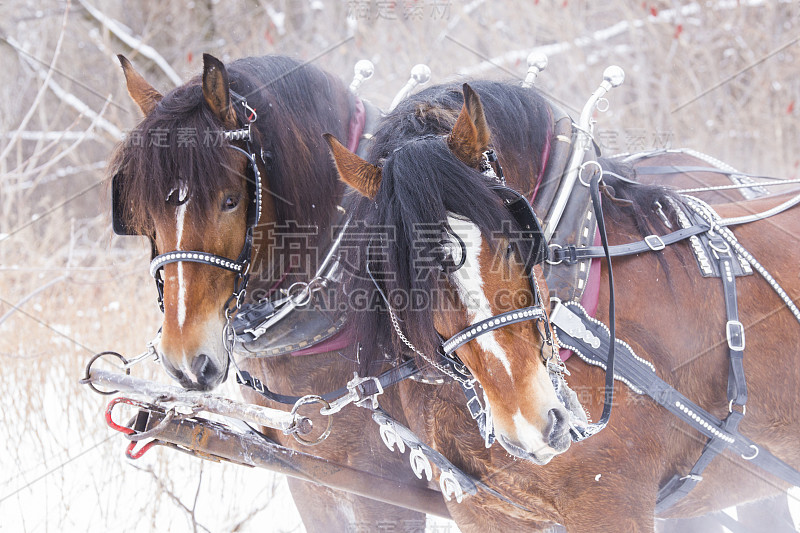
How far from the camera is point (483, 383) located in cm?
142

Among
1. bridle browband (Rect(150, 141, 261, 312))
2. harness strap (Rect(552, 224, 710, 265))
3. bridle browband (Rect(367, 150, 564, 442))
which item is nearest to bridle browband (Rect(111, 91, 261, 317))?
bridle browband (Rect(150, 141, 261, 312))

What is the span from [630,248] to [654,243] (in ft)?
0.24

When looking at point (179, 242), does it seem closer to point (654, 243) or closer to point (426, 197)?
point (426, 197)

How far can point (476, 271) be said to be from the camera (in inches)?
54.7

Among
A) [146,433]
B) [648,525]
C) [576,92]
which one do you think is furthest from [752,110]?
[146,433]

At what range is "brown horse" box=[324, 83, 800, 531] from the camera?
140cm

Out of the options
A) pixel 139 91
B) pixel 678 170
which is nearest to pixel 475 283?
pixel 139 91

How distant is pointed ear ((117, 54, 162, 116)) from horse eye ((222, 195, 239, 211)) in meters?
0.44

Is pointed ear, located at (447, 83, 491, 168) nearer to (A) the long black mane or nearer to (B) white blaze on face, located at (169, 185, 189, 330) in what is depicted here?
(A) the long black mane

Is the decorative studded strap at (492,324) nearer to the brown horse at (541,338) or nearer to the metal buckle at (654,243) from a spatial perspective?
the brown horse at (541,338)

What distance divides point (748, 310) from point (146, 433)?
Answer: 172cm

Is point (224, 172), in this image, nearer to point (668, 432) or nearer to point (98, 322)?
point (668, 432)

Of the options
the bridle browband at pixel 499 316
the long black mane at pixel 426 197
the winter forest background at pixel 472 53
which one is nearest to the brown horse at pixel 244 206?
the long black mane at pixel 426 197

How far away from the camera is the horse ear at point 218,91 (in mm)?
1850
